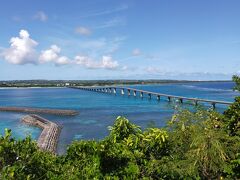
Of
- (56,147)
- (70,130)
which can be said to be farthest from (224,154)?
(70,130)

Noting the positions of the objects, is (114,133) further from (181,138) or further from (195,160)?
(195,160)

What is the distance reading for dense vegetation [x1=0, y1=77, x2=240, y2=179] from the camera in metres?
10.1

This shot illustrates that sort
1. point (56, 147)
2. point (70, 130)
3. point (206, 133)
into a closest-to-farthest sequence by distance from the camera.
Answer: point (206, 133) → point (56, 147) → point (70, 130)

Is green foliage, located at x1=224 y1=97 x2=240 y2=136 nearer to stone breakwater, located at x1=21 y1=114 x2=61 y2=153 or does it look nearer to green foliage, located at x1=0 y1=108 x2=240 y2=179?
green foliage, located at x1=0 y1=108 x2=240 y2=179

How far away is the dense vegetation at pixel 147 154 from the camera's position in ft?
33.1

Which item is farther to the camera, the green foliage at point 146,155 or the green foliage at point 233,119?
the green foliage at point 233,119

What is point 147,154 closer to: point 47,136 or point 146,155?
point 146,155

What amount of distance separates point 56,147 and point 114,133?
3401cm

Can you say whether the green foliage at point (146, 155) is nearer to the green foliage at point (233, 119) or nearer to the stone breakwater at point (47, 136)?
the green foliage at point (233, 119)

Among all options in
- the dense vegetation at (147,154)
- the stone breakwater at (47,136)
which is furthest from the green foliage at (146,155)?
the stone breakwater at (47,136)

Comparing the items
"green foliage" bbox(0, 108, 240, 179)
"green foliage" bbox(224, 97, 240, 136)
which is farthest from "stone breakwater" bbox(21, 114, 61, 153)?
"green foliage" bbox(224, 97, 240, 136)

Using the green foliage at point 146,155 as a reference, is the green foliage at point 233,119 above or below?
above

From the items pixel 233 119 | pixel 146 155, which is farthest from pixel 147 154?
pixel 233 119

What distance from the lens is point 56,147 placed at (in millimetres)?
47125
